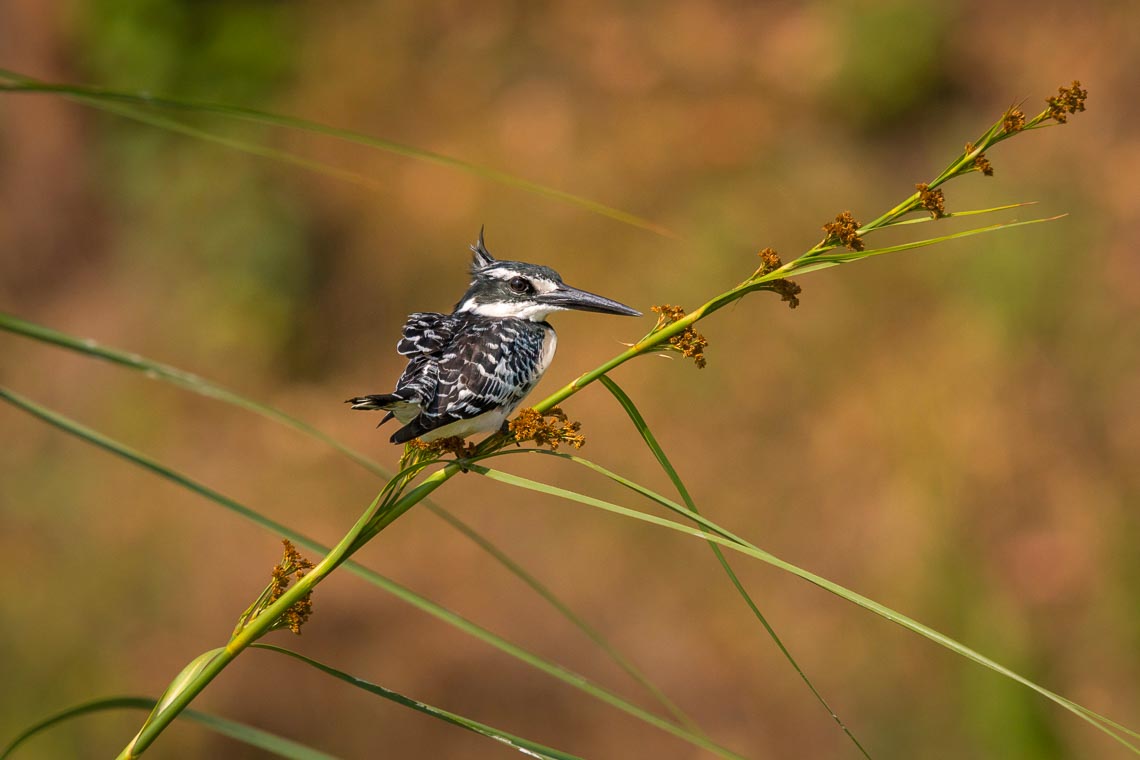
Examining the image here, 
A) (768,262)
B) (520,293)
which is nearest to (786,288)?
(768,262)

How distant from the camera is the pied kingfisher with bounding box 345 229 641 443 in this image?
173 cm

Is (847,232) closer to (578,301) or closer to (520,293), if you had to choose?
(578,301)

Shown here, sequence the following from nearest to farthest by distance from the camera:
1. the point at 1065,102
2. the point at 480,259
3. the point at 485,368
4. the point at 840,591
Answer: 1. the point at 840,591
2. the point at 1065,102
3. the point at 485,368
4. the point at 480,259

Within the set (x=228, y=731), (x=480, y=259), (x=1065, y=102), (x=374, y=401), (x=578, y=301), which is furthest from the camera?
(x=480, y=259)

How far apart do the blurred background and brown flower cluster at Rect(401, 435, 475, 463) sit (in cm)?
502

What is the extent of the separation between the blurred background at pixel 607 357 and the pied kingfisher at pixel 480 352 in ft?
14.8

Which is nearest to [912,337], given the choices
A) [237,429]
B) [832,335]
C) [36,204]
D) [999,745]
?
[832,335]

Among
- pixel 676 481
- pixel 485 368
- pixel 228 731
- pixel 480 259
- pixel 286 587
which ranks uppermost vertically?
pixel 480 259

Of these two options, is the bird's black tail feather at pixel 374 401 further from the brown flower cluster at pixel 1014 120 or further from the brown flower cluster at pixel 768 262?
the brown flower cluster at pixel 1014 120

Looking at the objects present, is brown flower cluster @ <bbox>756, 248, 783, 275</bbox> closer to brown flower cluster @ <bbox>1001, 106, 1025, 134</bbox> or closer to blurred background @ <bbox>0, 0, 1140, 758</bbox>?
brown flower cluster @ <bbox>1001, 106, 1025, 134</bbox>

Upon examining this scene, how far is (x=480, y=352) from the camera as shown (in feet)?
6.23

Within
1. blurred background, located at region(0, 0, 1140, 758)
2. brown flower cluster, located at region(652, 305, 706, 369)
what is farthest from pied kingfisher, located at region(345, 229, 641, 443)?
blurred background, located at region(0, 0, 1140, 758)

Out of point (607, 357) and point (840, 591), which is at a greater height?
point (607, 357)

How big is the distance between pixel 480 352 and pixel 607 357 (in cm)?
599
